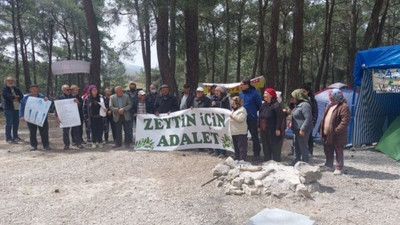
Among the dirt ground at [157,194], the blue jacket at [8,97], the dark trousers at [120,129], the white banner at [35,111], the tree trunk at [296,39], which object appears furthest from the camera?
the tree trunk at [296,39]

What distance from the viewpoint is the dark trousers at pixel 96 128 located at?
9191mm

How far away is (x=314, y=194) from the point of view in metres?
5.42

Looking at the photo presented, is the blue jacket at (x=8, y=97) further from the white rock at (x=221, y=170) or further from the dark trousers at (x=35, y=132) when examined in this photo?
the white rock at (x=221, y=170)

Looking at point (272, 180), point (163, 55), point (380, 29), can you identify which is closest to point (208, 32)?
point (380, 29)

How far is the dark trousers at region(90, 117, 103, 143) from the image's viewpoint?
9.19m

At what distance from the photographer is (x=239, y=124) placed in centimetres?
727

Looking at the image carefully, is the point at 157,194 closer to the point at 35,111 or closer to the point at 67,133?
the point at 67,133

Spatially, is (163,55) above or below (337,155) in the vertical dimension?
above

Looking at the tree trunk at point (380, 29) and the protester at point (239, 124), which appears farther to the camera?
the tree trunk at point (380, 29)

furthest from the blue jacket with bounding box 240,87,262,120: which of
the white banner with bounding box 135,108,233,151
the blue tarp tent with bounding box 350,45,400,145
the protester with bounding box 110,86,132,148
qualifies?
the blue tarp tent with bounding box 350,45,400,145

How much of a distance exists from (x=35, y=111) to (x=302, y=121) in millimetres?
6520

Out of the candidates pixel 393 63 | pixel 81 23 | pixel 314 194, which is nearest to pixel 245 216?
pixel 314 194

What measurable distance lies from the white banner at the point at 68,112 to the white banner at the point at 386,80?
302 inches

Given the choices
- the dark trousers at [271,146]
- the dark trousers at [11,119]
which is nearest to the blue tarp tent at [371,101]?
the dark trousers at [271,146]
